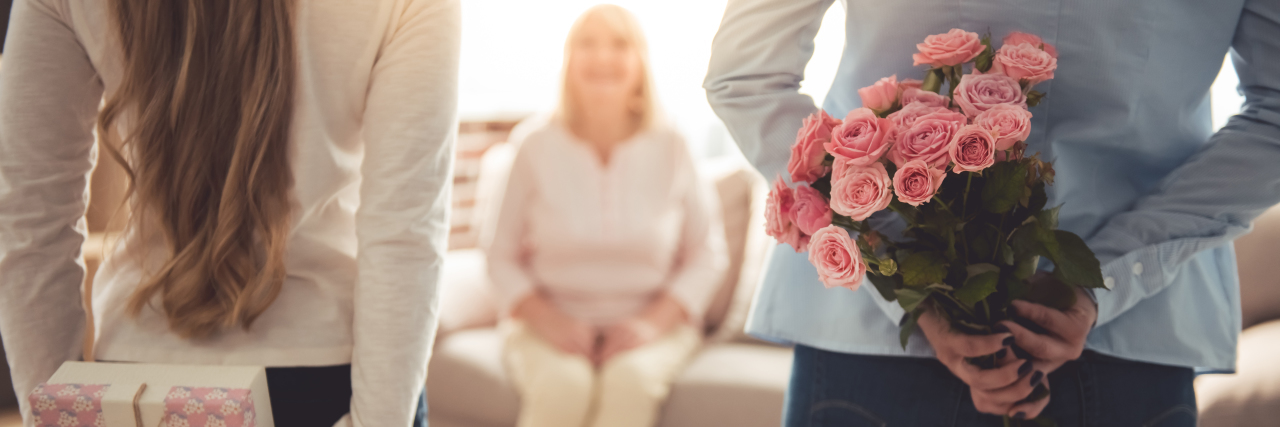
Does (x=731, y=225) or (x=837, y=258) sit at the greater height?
(x=837, y=258)

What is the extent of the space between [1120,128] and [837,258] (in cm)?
39

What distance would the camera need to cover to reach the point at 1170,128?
829 millimetres

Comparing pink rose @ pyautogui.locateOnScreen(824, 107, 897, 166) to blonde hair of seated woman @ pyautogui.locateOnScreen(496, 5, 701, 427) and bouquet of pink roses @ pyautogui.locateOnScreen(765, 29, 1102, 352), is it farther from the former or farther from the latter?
blonde hair of seated woman @ pyautogui.locateOnScreen(496, 5, 701, 427)

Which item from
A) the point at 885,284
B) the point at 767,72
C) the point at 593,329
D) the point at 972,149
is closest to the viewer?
the point at 972,149

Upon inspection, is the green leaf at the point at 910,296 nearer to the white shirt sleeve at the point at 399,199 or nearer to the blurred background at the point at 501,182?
the white shirt sleeve at the point at 399,199

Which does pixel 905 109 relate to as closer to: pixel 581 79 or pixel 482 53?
pixel 581 79

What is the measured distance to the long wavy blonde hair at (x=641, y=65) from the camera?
2.18 meters

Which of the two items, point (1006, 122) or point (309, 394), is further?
point (309, 394)

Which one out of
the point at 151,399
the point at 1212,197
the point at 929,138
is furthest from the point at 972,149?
the point at 151,399

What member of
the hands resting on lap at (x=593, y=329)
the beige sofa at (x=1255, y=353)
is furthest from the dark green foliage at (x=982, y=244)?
the hands resting on lap at (x=593, y=329)

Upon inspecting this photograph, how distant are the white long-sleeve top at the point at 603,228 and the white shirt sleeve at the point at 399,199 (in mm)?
1258

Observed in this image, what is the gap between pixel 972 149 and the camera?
65 centimetres

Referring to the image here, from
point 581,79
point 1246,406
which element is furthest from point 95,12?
point 1246,406

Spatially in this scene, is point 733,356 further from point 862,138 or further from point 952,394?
point 862,138
